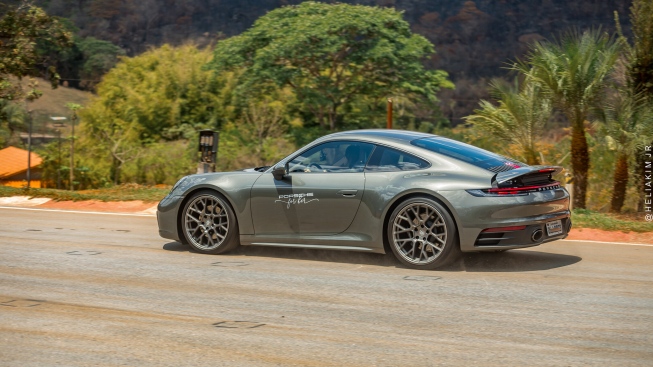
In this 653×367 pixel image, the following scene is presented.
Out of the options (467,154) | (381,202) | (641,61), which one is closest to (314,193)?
(381,202)

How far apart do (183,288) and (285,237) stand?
188 cm

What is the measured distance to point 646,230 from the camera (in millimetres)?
12516

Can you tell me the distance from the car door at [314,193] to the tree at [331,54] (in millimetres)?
33031

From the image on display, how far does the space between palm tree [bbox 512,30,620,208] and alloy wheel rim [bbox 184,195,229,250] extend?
27.0 feet

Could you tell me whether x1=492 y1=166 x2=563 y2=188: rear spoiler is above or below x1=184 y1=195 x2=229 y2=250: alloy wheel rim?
above

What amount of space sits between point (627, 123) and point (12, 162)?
49.5m

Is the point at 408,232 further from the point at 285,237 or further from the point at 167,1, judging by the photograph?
the point at 167,1

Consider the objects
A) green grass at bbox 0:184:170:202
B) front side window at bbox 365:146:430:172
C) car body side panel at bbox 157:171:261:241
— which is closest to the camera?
front side window at bbox 365:146:430:172

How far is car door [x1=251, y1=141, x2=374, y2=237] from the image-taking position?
30.6ft

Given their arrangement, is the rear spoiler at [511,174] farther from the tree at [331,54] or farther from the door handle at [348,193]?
the tree at [331,54]

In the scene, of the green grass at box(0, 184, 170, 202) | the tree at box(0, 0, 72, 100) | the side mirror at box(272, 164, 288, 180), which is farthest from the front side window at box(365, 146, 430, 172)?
the tree at box(0, 0, 72, 100)

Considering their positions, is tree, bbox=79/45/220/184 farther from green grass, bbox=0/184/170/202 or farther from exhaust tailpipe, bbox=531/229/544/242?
exhaust tailpipe, bbox=531/229/544/242

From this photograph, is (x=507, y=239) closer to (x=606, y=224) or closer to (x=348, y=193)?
(x=348, y=193)

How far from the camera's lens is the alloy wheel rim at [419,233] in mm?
8773
